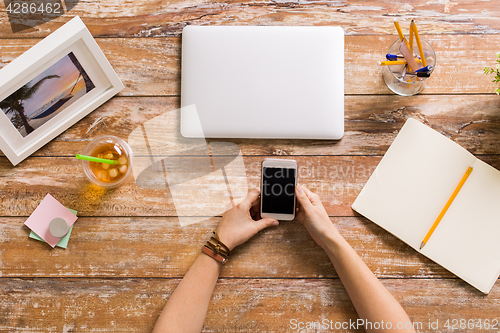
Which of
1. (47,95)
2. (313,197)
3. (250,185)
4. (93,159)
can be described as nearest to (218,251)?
(250,185)

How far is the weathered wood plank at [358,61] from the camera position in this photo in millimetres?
1028

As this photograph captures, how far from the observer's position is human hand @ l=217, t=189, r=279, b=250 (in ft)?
3.15

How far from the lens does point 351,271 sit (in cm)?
93

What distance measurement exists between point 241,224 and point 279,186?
16 cm

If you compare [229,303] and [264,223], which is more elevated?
[264,223]

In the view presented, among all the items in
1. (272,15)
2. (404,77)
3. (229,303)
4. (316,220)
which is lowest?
(229,303)

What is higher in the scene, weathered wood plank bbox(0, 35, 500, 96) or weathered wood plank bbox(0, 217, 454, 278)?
weathered wood plank bbox(0, 35, 500, 96)

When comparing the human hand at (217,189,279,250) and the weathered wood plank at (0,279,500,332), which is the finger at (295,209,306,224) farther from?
the weathered wood plank at (0,279,500,332)

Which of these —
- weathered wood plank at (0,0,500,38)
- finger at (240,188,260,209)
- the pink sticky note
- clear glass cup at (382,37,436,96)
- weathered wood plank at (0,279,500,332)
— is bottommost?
weathered wood plank at (0,279,500,332)

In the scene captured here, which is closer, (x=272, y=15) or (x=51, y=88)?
(x=51, y=88)

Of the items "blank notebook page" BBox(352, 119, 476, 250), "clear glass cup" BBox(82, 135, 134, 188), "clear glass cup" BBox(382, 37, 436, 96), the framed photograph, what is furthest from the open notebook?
the framed photograph

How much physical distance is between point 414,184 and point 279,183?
42 centimetres

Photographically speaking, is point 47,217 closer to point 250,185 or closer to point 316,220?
point 250,185

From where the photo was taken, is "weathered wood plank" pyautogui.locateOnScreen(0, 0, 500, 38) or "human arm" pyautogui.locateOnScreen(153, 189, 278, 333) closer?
"human arm" pyautogui.locateOnScreen(153, 189, 278, 333)
